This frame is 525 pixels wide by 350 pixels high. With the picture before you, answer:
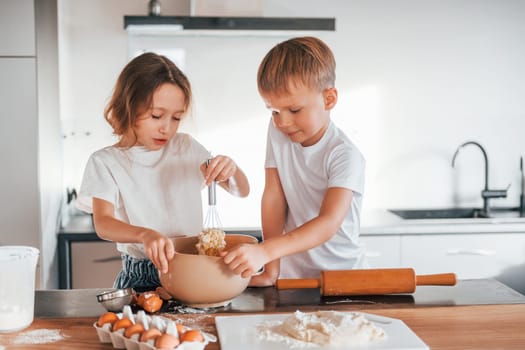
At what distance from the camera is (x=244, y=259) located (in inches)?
43.7

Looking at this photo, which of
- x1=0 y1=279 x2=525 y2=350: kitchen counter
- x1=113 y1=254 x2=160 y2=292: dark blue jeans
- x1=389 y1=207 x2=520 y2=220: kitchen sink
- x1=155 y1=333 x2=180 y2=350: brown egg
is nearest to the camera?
x1=155 y1=333 x2=180 y2=350: brown egg

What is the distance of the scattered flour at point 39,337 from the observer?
1.01 m

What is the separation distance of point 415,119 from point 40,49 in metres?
1.71

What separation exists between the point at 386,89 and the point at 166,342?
7.52 feet

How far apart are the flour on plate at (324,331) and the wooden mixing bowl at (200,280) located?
0.41 feet

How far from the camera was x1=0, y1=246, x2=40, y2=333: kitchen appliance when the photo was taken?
1039 mm

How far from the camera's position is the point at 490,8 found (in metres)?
2.98

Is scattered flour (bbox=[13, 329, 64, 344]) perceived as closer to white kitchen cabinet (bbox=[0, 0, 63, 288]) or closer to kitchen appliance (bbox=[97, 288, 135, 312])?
kitchen appliance (bbox=[97, 288, 135, 312])

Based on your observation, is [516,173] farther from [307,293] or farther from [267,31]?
[307,293]

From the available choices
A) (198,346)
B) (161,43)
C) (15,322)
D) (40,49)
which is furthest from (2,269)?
(161,43)

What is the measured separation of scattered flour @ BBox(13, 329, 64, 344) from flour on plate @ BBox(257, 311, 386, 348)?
0.33 meters

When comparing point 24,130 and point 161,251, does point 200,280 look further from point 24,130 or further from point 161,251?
point 24,130

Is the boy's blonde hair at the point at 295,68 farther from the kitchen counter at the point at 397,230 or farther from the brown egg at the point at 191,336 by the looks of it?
the kitchen counter at the point at 397,230

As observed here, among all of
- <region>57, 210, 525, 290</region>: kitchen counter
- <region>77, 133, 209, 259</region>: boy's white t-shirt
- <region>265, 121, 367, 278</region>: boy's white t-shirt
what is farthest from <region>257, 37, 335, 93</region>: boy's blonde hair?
<region>57, 210, 525, 290</region>: kitchen counter
